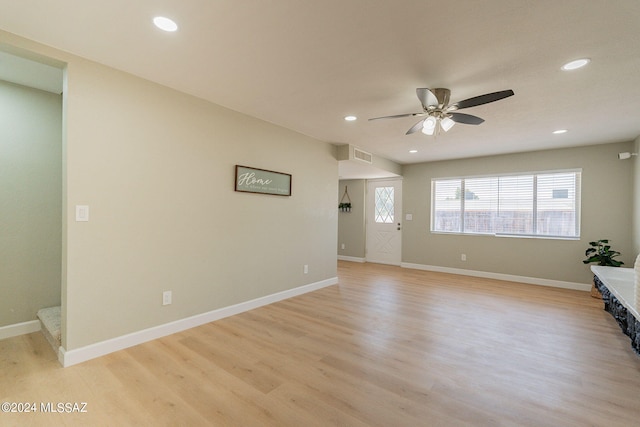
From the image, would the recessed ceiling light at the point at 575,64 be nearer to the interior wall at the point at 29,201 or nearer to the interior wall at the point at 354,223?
the interior wall at the point at 29,201

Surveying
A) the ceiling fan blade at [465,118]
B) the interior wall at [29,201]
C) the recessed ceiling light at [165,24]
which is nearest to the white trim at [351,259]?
the ceiling fan blade at [465,118]

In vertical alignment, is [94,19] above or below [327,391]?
above

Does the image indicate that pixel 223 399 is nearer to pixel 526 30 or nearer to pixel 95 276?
pixel 95 276

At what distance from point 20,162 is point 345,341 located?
11.9 ft

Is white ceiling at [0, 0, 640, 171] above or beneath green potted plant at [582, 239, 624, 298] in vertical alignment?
above

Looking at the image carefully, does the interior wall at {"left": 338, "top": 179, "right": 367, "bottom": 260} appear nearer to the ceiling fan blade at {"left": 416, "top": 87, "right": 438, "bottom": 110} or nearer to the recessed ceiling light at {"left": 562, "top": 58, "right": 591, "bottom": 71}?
the ceiling fan blade at {"left": 416, "top": 87, "right": 438, "bottom": 110}

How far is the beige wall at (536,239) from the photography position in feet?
15.3

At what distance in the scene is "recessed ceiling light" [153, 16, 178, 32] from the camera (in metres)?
1.83

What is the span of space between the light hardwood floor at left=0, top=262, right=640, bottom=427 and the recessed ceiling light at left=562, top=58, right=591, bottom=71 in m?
2.41

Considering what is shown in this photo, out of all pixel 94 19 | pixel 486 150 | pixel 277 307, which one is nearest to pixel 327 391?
pixel 277 307

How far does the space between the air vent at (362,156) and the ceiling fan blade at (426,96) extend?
2430 mm

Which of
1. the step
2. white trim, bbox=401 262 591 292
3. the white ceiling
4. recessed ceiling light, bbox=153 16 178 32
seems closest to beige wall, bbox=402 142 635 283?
white trim, bbox=401 262 591 292

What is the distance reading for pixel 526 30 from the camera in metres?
1.86

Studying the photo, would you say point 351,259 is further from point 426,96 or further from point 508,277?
point 426,96
